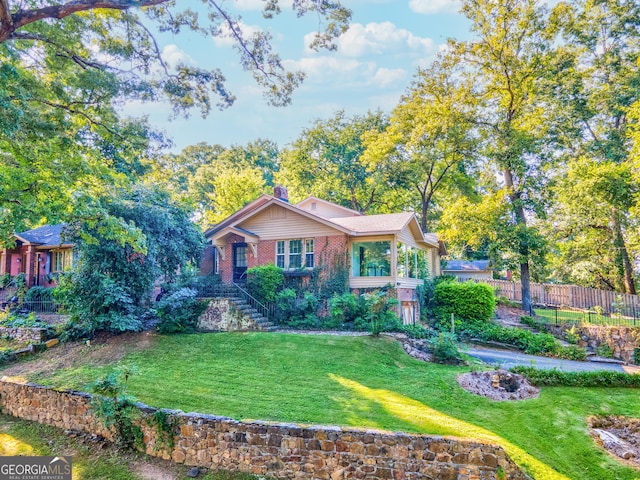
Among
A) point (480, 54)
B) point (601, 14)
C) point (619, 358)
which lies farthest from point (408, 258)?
point (601, 14)

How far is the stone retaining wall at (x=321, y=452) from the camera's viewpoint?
5922mm

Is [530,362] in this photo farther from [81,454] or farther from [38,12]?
[38,12]

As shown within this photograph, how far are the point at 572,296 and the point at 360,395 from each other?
21.8 metres

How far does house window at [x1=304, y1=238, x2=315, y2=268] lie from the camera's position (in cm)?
1711

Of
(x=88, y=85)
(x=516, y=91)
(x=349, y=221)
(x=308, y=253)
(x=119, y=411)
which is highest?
(x=516, y=91)

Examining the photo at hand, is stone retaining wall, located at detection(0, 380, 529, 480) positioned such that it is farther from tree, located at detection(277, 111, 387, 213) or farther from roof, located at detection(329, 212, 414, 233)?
tree, located at detection(277, 111, 387, 213)

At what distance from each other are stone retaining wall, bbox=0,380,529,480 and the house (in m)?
9.76

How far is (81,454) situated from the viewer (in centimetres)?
761

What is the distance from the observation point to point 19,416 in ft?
31.2

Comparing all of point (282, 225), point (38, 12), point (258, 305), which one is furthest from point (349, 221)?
point (38, 12)

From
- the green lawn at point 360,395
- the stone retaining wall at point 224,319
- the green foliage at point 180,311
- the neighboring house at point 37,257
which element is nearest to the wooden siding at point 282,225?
the stone retaining wall at point 224,319

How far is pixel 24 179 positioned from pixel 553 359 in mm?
17552

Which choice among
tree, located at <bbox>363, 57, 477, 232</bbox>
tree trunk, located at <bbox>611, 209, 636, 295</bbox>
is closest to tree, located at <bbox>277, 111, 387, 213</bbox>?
tree, located at <bbox>363, 57, 477, 232</bbox>

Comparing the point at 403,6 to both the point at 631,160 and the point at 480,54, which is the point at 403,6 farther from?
the point at 631,160
